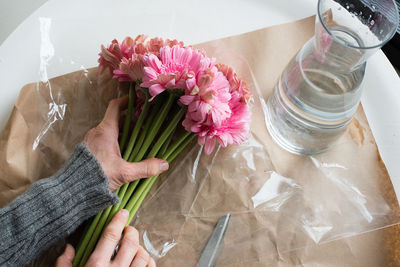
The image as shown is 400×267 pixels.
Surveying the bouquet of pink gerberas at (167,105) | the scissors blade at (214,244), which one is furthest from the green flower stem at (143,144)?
the scissors blade at (214,244)

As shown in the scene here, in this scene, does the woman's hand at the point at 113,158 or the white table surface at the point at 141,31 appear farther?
the white table surface at the point at 141,31

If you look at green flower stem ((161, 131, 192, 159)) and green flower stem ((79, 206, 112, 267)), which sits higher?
green flower stem ((161, 131, 192, 159))

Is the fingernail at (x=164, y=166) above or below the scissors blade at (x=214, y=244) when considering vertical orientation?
above

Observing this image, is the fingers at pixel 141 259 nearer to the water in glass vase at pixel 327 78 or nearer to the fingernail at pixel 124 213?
the fingernail at pixel 124 213

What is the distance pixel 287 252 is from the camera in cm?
55

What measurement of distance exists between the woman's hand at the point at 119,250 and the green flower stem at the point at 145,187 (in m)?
0.02


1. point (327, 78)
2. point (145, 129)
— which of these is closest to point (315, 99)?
point (327, 78)

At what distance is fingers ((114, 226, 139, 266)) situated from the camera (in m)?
0.51

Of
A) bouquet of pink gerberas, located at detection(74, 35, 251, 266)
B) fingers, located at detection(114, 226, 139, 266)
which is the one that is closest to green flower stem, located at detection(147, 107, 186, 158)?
bouquet of pink gerberas, located at detection(74, 35, 251, 266)

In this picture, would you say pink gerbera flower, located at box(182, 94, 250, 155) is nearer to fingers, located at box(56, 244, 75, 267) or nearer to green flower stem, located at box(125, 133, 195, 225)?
green flower stem, located at box(125, 133, 195, 225)

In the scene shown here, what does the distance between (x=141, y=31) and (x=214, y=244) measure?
0.38m

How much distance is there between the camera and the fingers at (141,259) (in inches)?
20.4

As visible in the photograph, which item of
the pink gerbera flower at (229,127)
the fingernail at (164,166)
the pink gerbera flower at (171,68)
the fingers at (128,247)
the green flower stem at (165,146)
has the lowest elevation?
the fingers at (128,247)

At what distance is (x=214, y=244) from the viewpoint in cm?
55
